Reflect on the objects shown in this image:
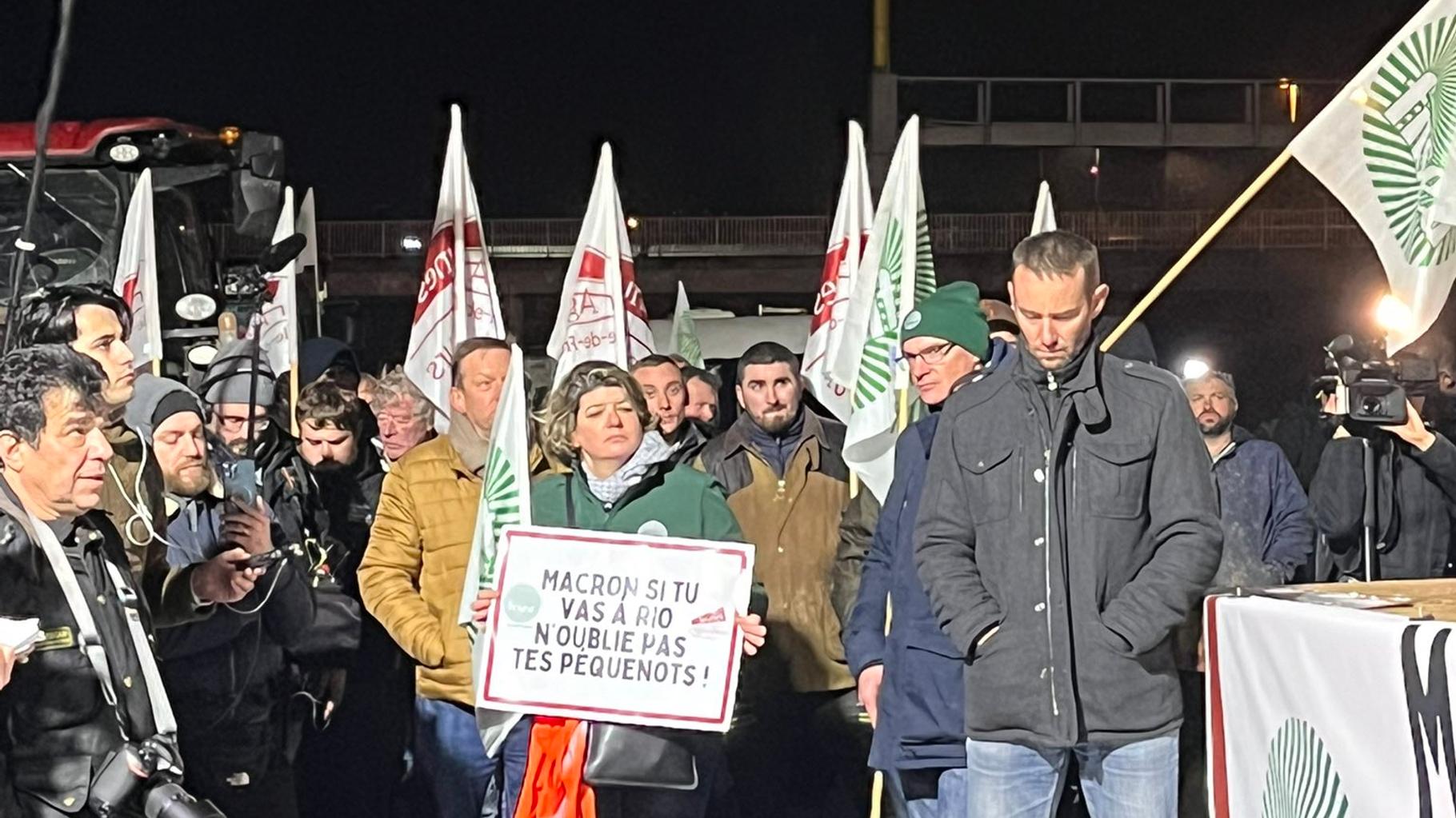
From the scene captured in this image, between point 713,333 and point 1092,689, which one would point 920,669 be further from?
point 713,333

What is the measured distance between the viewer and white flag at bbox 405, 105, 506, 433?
995cm

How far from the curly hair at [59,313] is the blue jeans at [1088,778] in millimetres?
2722

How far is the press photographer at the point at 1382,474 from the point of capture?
6.01m

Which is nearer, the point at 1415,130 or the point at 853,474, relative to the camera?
the point at 1415,130

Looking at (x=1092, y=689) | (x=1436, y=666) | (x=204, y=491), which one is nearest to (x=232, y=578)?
(x=204, y=491)

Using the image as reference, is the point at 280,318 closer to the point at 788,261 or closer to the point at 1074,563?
the point at 1074,563

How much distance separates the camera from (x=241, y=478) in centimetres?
727

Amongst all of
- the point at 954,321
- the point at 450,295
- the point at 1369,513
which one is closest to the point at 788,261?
the point at 450,295

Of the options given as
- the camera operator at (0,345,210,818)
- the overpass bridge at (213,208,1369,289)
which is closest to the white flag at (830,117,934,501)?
the camera operator at (0,345,210,818)

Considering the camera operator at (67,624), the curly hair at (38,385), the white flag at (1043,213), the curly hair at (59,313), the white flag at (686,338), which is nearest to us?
the camera operator at (67,624)

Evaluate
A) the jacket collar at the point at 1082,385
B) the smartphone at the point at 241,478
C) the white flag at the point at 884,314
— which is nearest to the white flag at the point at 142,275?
the smartphone at the point at 241,478

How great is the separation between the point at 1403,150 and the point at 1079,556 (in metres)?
2.15

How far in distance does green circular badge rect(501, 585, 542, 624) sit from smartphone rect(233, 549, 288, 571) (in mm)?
720

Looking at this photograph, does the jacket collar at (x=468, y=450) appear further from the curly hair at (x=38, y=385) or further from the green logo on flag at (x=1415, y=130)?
the green logo on flag at (x=1415, y=130)
